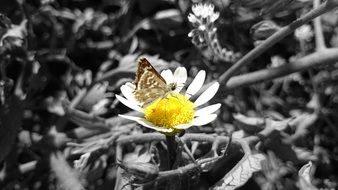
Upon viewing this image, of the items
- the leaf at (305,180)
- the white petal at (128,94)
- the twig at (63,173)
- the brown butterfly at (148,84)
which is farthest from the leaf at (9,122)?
the leaf at (305,180)

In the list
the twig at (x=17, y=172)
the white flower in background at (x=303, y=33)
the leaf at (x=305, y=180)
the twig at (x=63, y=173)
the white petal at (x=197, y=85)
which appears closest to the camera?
the leaf at (x=305, y=180)

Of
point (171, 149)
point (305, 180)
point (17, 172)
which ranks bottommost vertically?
point (17, 172)

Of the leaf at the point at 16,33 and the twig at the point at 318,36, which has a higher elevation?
the leaf at the point at 16,33

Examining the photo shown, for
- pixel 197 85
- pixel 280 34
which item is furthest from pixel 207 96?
pixel 280 34

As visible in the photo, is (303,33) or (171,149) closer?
(171,149)

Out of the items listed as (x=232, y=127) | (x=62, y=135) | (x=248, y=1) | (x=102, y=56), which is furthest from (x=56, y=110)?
(x=248, y=1)

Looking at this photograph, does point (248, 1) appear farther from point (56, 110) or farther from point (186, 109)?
point (56, 110)

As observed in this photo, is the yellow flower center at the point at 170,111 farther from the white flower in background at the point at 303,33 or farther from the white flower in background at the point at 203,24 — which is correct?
the white flower in background at the point at 303,33

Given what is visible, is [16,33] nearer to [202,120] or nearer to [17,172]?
[17,172]
